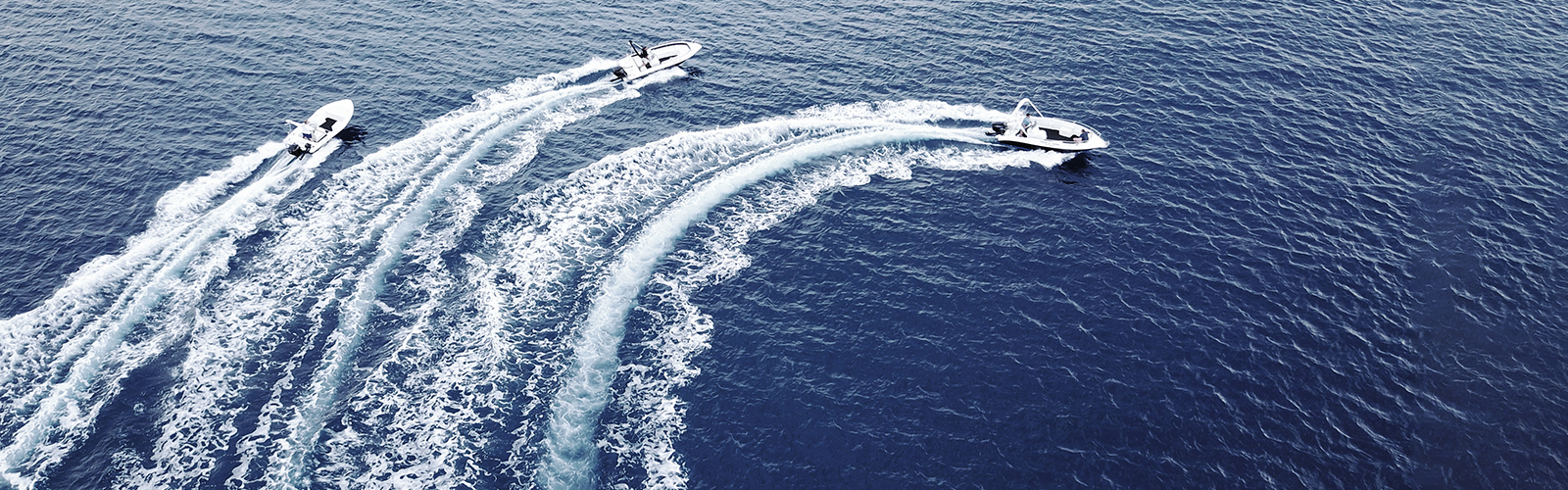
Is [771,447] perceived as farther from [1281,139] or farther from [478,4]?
[478,4]

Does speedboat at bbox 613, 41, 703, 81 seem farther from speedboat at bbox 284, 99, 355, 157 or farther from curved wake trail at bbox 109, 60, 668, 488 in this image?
speedboat at bbox 284, 99, 355, 157

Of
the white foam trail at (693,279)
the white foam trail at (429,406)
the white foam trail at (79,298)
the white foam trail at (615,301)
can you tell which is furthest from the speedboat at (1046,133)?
the white foam trail at (79,298)

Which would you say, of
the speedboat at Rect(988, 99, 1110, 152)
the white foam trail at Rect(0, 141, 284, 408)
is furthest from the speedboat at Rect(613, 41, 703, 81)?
the white foam trail at Rect(0, 141, 284, 408)

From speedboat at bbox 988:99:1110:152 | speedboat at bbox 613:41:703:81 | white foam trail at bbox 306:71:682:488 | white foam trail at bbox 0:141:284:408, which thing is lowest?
white foam trail at bbox 306:71:682:488

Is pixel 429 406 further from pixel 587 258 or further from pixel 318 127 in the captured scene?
pixel 318 127

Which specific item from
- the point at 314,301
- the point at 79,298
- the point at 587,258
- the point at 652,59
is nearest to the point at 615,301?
the point at 587,258
